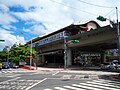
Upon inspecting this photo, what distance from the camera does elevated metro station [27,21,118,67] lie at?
43903 mm

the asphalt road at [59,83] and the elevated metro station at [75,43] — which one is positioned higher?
the elevated metro station at [75,43]

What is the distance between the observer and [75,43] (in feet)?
182

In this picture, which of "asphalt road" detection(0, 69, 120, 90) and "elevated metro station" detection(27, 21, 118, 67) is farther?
"elevated metro station" detection(27, 21, 118, 67)

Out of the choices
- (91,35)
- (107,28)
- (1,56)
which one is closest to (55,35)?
(91,35)

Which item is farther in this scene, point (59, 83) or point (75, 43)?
point (75, 43)

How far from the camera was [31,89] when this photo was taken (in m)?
16.9

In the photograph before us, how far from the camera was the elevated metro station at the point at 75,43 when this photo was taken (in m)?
43.9

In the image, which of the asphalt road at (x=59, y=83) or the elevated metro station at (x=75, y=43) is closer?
the asphalt road at (x=59, y=83)

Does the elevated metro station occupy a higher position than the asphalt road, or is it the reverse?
the elevated metro station

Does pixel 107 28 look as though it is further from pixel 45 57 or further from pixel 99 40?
pixel 45 57

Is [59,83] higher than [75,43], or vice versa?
[75,43]

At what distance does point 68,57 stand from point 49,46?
35.8 ft

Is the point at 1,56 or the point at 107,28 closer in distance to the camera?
the point at 107,28

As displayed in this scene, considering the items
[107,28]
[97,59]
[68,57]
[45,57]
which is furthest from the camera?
[97,59]
